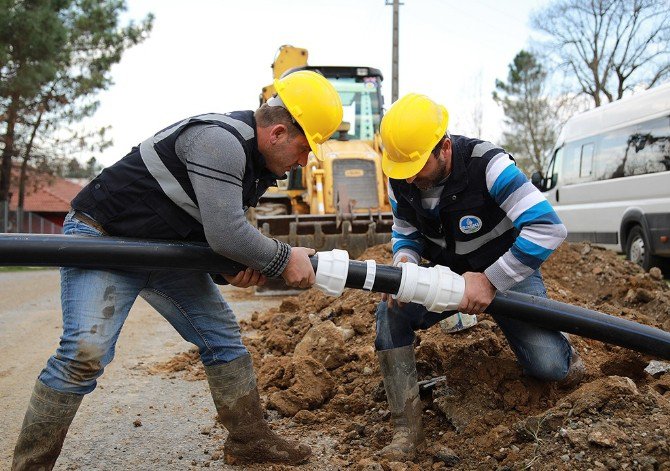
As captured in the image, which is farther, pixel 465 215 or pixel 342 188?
pixel 342 188

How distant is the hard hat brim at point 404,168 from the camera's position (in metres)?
3.65

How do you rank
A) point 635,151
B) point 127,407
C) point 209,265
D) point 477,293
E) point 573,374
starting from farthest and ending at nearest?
point 635,151 → point 127,407 → point 573,374 → point 477,293 → point 209,265

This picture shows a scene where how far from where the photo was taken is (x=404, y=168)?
12.1 feet

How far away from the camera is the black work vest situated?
3291mm

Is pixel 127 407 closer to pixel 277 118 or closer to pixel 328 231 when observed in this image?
pixel 277 118

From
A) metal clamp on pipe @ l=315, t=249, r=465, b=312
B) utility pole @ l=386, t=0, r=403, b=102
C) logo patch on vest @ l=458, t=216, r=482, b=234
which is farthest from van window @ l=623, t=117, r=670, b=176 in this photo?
utility pole @ l=386, t=0, r=403, b=102

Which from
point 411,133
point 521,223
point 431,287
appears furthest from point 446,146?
point 431,287

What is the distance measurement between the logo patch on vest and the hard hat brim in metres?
0.37

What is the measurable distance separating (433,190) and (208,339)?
141 centimetres

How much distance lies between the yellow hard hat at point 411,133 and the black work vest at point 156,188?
71 centimetres

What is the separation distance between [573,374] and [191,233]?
2249mm

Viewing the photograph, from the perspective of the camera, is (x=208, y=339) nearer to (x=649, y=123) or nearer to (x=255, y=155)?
(x=255, y=155)

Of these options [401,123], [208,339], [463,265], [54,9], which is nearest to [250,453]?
[208,339]

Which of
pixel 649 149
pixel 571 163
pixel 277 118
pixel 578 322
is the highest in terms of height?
pixel 649 149
